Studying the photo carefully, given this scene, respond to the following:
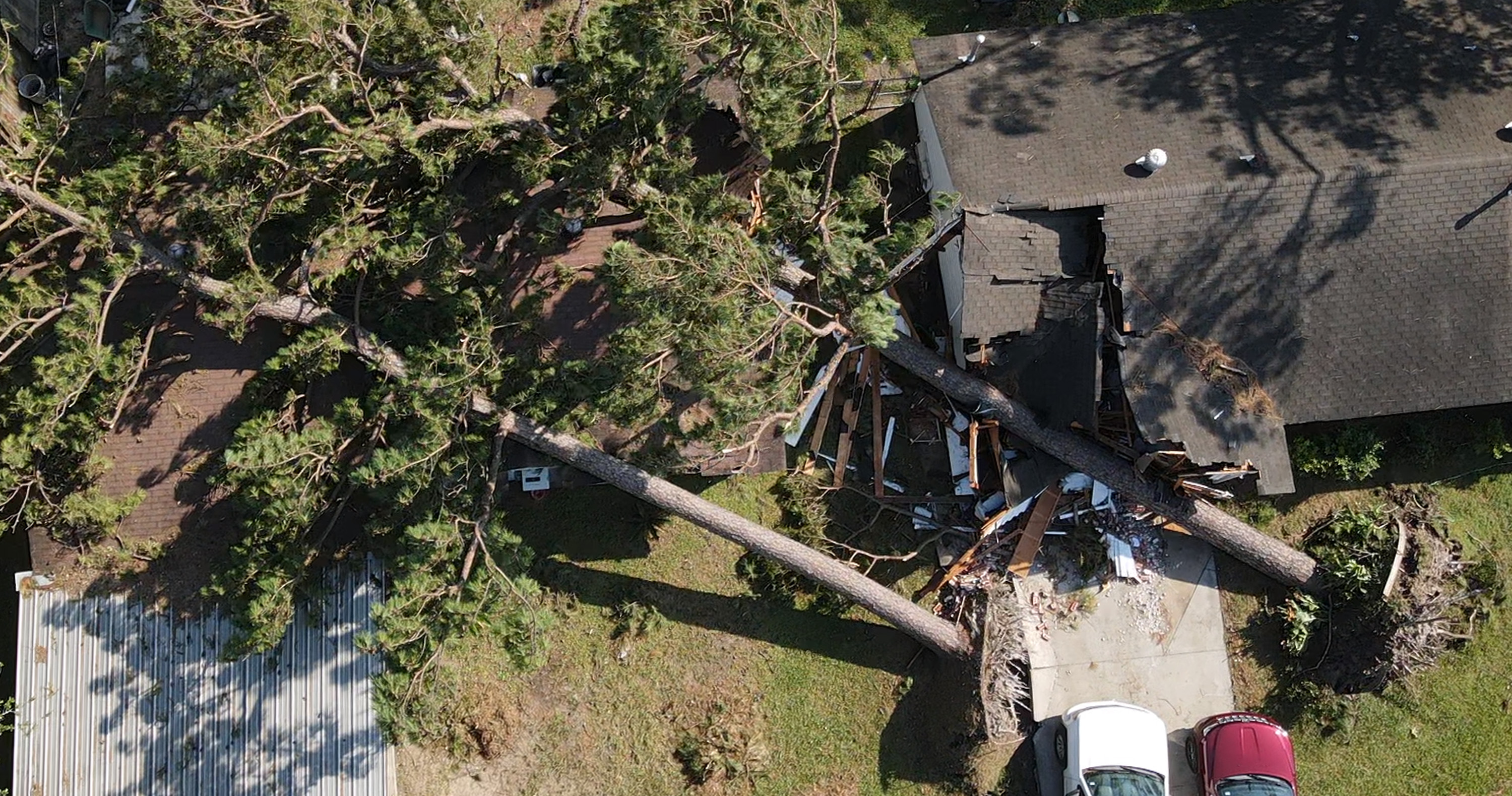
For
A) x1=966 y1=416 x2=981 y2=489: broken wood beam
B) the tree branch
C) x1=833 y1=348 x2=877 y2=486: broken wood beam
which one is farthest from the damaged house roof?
the tree branch

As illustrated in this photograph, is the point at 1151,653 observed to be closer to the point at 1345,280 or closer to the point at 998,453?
the point at 998,453

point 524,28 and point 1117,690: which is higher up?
point 524,28

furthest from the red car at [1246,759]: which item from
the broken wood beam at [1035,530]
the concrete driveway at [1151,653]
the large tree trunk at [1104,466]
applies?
the broken wood beam at [1035,530]

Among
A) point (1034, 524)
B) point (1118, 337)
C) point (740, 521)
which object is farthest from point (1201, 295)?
point (740, 521)

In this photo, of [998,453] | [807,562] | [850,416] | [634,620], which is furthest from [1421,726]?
[634,620]

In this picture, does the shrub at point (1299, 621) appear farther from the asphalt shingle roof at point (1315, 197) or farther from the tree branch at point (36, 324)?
the tree branch at point (36, 324)

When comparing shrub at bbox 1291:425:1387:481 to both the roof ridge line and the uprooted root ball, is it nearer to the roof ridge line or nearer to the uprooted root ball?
the uprooted root ball

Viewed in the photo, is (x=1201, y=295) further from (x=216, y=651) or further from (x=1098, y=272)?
(x=216, y=651)
